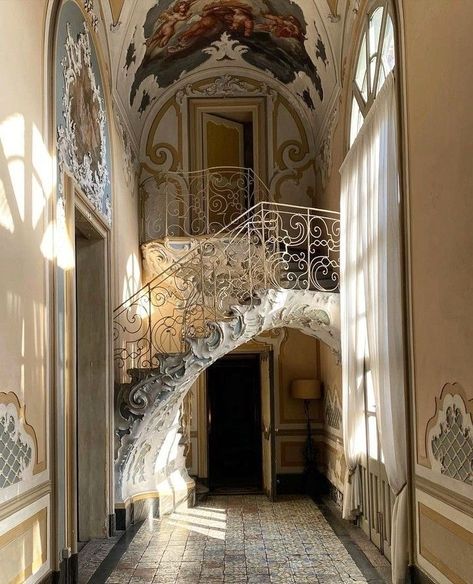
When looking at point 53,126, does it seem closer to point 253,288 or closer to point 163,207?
point 253,288

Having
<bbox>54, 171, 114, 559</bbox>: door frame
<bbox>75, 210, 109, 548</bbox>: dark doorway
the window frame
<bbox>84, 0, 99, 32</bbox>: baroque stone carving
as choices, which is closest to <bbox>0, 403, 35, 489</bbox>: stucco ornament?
<bbox>54, 171, 114, 559</bbox>: door frame

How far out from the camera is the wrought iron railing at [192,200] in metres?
11.7

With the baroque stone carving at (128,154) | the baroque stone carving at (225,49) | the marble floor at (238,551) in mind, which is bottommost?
the marble floor at (238,551)

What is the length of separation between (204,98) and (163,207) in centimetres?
201

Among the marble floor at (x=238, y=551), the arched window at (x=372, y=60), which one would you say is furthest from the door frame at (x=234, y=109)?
the marble floor at (x=238, y=551)

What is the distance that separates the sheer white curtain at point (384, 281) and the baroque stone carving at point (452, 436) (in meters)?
0.73

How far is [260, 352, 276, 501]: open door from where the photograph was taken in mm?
10852

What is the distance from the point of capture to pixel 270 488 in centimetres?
1096

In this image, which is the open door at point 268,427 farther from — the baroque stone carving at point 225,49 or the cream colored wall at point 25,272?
the cream colored wall at point 25,272

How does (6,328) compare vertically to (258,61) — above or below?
below

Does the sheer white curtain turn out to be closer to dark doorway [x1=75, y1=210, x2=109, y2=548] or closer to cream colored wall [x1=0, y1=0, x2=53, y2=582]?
cream colored wall [x1=0, y1=0, x2=53, y2=582]

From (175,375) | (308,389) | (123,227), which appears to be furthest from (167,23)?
(308,389)

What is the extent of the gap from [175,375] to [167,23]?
4.88 m

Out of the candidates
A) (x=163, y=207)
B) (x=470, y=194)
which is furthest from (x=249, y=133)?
(x=470, y=194)
